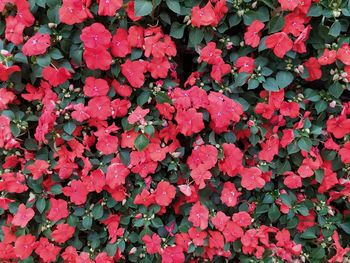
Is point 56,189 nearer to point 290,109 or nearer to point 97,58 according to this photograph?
point 97,58

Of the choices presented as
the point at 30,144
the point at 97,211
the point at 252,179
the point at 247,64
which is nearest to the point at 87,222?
the point at 97,211

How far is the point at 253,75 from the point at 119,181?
0.73 metres

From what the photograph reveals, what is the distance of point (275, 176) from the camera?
6.89ft

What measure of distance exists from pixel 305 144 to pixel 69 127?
1.01m

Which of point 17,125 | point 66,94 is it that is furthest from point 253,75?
point 17,125

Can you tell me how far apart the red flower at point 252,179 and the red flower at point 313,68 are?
0.47 m

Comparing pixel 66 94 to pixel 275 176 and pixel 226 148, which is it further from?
pixel 275 176

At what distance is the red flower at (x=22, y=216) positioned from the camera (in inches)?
79.1

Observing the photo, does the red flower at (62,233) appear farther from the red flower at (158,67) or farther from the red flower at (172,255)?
the red flower at (158,67)

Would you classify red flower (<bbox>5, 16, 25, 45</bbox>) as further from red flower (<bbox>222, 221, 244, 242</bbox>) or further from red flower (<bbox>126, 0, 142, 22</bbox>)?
red flower (<bbox>222, 221, 244, 242</bbox>)

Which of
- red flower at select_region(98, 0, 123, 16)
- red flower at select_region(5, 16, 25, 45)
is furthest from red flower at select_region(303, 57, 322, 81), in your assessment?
red flower at select_region(5, 16, 25, 45)

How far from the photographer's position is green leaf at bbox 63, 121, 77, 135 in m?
1.93

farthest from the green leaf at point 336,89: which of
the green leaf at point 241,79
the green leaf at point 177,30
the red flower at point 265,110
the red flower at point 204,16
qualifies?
the green leaf at point 177,30

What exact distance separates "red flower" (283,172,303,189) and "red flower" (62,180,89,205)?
89 centimetres
